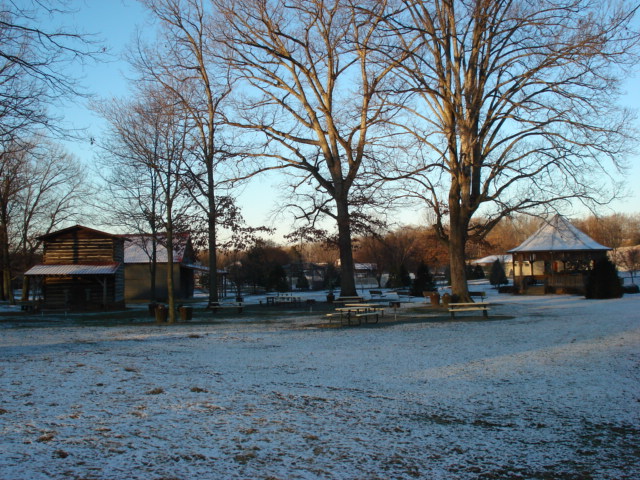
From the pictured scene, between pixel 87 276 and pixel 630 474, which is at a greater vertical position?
pixel 87 276

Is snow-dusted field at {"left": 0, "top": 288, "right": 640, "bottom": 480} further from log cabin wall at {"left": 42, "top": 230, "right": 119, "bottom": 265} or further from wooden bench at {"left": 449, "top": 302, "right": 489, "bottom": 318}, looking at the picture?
log cabin wall at {"left": 42, "top": 230, "right": 119, "bottom": 265}

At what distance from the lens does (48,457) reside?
518cm

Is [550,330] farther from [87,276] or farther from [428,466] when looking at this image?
[87,276]

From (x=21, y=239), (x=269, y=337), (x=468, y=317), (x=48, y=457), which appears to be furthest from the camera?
(x=21, y=239)

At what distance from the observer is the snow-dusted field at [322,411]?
17.3 feet

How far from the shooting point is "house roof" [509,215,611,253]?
37250mm

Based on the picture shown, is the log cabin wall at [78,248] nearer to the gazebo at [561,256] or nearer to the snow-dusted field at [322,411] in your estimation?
the snow-dusted field at [322,411]

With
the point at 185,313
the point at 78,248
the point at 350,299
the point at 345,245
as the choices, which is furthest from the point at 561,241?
the point at 78,248

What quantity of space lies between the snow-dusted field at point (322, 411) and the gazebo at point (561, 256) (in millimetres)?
24675

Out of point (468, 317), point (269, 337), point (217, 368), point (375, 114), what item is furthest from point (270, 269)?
point (217, 368)

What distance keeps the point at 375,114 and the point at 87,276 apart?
70.1ft

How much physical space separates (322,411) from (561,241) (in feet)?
117

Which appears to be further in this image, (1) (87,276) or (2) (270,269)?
(2) (270,269)

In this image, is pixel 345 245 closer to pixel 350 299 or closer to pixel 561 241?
pixel 350 299
